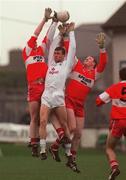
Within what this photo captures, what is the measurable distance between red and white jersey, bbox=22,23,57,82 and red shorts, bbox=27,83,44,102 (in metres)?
0.13

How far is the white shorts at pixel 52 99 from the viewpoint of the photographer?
18.2 metres

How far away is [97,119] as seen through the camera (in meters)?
41.9

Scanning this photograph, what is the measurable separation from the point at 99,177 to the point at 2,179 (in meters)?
1.94

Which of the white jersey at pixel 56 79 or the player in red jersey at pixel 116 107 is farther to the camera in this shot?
the white jersey at pixel 56 79

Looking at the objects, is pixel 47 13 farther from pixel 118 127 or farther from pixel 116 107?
pixel 118 127

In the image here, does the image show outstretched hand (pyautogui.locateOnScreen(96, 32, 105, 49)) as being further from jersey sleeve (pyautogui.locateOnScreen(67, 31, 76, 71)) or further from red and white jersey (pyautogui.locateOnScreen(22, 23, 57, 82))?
red and white jersey (pyautogui.locateOnScreen(22, 23, 57, 82))

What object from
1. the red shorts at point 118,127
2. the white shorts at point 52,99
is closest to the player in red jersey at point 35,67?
the white shorts at point 52,99

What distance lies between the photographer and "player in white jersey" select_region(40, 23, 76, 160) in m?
18.2

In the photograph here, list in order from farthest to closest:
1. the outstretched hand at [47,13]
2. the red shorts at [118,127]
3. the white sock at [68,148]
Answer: the white sock at [68,148], the outstretched hand at [47,13], the red shorts at [118,127]

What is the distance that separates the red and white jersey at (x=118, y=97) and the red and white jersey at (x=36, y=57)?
158 cm

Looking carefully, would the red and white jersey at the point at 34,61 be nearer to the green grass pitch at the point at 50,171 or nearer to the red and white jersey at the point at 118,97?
the red and white jersey at the point at 118,97

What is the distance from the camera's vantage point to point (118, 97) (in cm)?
1741

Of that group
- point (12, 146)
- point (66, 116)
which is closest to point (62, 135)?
point (66, 116)

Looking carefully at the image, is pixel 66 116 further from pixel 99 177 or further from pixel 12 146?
pixel 12 146
